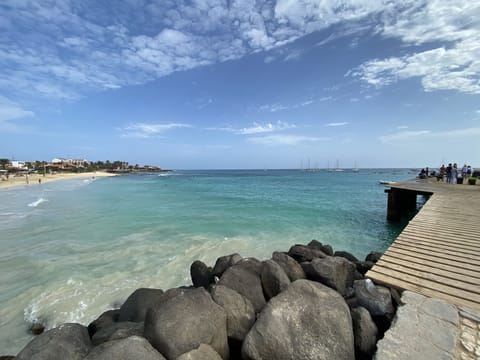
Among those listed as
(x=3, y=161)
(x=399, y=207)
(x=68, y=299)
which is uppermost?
(x=3, y=161)

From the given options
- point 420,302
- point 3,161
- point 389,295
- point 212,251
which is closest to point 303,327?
point 389,295

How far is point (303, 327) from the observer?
242 centimetres

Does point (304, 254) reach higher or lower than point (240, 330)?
lower

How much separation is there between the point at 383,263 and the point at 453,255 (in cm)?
155

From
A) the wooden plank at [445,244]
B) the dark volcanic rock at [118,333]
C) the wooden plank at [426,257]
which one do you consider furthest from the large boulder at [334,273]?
the dark volcanic rock at [118,333]

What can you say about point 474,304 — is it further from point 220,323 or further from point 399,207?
point 399,207

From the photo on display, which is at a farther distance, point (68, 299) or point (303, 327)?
point (68, 299)

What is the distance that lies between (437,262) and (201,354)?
416 centimetres

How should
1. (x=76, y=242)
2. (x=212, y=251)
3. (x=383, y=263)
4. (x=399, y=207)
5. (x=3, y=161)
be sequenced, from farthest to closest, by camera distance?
(x=3, y=161)
(x=399, y=207)
(x=76, y=242)
(x=212, y=251)
(x=383, y=263)

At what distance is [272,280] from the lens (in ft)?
12.4

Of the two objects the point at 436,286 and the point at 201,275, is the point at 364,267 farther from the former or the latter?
the point at 201,275

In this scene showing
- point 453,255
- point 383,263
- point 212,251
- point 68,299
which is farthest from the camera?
point 212,251

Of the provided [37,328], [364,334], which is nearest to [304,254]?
[364,334]

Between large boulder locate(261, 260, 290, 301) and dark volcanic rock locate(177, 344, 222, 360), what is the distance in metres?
1.63
